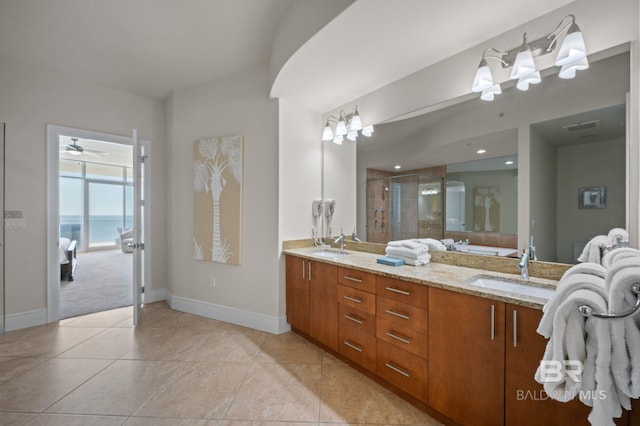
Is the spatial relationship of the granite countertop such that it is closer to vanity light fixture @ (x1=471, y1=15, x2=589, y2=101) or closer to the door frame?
vanity light fixture @ (x1=471, y1=15, x2=589, y2=101)

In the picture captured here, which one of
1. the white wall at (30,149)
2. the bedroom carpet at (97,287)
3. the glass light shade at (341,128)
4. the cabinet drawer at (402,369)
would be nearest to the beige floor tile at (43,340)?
the white wall at (30,149)

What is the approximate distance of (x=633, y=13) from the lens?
1.42 meters

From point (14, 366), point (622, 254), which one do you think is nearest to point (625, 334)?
point (622, 254)

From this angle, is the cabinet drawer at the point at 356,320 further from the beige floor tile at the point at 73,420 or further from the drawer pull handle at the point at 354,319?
the beige floor tile at the point at 73,420

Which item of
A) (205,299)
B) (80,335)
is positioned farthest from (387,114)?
(80,335)

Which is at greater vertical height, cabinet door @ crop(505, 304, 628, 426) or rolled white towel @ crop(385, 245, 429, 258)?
rolled white towel @ crop(385, 245, 429, 258)

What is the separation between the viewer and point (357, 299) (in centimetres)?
218

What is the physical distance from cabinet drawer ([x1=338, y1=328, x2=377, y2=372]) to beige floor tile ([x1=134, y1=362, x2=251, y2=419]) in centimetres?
81

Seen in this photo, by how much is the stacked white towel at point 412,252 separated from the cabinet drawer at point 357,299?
1.37 ft

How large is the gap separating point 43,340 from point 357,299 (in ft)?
10.3

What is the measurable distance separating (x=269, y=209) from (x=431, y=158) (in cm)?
165

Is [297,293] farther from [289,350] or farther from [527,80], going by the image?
[527,80]

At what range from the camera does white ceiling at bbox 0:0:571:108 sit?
171 cm

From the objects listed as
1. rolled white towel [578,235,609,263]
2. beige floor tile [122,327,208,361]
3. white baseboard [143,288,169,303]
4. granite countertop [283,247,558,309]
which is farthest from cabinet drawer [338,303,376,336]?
white baseboard [143,288,169,303]
